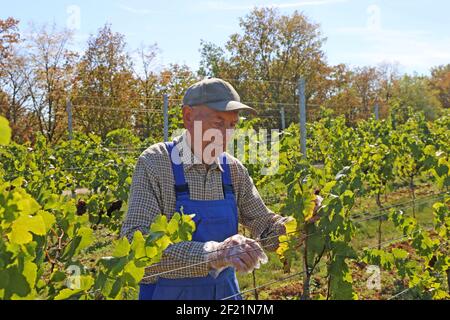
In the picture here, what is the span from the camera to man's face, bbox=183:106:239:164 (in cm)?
220

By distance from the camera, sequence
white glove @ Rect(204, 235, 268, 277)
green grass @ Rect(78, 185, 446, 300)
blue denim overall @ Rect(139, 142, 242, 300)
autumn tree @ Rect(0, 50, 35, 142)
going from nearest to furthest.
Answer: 1. white glove @ Rect(204, 235, 268, 277)
2. blue denim overall @ Rect(139, 142, 242, 300)
3. green grass @ Rect(78, 185, 446, 300)
4. autumn tree @ Rect(0, 50, 35, 142)

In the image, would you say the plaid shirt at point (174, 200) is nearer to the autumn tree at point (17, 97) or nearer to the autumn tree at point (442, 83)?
the autumn tree at point (17, 97)

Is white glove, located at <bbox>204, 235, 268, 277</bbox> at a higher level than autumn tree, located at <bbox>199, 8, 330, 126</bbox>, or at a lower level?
lower

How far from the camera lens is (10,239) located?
53.9 inches

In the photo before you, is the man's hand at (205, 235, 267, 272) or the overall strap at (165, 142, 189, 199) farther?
the overall strap at (165, 142, 189, 199)

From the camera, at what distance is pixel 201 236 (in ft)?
7.27

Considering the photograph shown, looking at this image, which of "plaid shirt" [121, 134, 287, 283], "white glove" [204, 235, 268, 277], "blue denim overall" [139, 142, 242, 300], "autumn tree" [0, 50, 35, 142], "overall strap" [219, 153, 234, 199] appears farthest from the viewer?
"autumn tree" [0, 50, 35, 142]

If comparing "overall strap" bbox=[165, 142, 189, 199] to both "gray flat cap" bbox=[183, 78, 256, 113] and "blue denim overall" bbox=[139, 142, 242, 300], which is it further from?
"gray flat cap" bbox=[183, 78, 256, 113]

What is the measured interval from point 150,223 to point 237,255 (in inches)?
15.5

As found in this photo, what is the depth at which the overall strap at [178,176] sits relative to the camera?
222cm

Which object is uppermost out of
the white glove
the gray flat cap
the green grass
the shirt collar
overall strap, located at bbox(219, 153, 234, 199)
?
the gray flat cap

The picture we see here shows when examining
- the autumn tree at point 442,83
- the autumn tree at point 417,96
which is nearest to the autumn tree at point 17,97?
the autumn tree at point 417,96

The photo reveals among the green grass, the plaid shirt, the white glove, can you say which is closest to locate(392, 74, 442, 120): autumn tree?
the green grass

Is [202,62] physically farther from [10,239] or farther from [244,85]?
[10,239]
